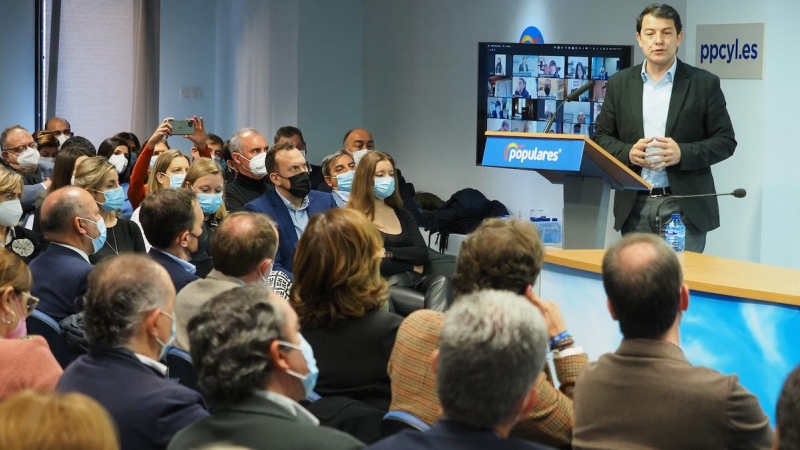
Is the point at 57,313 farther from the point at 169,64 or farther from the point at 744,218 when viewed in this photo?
the point at 169,64

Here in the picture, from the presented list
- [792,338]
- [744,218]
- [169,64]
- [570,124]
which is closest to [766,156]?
[744,218]

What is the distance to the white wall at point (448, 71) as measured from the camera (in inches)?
333

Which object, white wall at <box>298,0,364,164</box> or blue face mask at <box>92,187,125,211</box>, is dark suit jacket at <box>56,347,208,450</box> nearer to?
blue face mask at <box>92,187,125,211</box>

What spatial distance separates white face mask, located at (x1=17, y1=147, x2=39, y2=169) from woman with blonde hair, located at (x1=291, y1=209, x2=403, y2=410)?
5.46 m

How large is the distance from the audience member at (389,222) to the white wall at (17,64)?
7483 mm

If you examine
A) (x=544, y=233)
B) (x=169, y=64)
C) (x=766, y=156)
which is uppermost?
(x=169, y=64)

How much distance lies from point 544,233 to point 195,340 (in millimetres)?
6280

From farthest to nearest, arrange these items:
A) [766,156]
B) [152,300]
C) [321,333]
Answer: [766,156]
[321,333]
[152,300]

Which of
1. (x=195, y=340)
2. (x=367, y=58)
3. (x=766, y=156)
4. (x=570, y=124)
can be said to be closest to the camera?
(x=195, y=340)

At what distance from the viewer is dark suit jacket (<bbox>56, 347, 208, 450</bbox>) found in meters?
2.43

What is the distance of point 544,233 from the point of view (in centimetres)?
830

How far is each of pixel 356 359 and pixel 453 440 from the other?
1.17 meters

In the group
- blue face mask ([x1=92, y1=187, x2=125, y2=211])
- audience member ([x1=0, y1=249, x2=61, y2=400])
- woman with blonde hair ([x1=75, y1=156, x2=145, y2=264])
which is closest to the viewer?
audience member ([x1=0, y1=249, x2=61, y2=400])

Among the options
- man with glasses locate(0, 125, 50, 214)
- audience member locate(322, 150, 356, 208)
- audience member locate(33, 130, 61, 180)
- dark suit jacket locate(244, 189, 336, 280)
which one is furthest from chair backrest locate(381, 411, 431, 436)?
audience member locate(33, 130, 61, 180)
